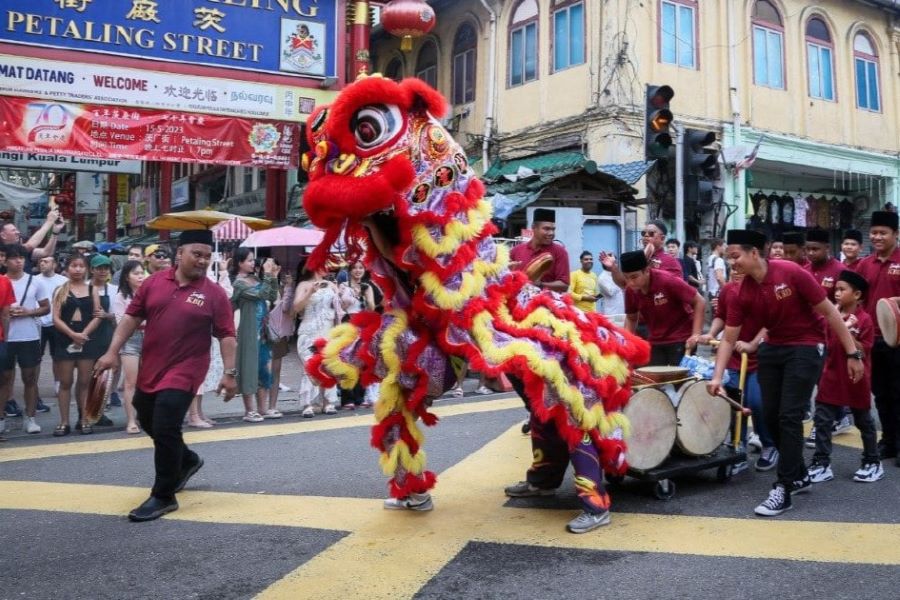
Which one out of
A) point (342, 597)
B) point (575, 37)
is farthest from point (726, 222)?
point (342, 597)

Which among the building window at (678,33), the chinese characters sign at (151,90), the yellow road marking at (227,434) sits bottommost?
the yellow road marking at (227,434)

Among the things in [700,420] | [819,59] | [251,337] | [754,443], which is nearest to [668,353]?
[700,420]

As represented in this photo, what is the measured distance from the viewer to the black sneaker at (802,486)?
514 centimetres

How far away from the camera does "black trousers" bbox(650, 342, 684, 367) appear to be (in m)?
6.24

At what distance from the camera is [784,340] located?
16.4 ft

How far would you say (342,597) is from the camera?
3.61 meters

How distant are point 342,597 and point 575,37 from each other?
50.6 ft

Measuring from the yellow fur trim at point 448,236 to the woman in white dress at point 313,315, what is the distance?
4.68 m

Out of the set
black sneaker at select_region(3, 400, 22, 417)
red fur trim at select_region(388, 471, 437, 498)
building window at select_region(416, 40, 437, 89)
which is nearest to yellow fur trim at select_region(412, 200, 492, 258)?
red fur trim at select_region(388, 471, 437, 498)

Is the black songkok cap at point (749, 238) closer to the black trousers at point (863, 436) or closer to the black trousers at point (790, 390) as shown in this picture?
the black trousers at point (790, 390)

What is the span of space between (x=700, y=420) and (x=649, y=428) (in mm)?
573

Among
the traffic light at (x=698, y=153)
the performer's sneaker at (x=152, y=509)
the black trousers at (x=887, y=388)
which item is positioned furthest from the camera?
the traffic light at (x=698, y=153)

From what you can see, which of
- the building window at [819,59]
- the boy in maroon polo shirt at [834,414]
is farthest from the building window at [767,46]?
the boy in maroon polo shirt at [834,414]

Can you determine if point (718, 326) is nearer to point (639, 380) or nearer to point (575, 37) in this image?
point (639, 380)
